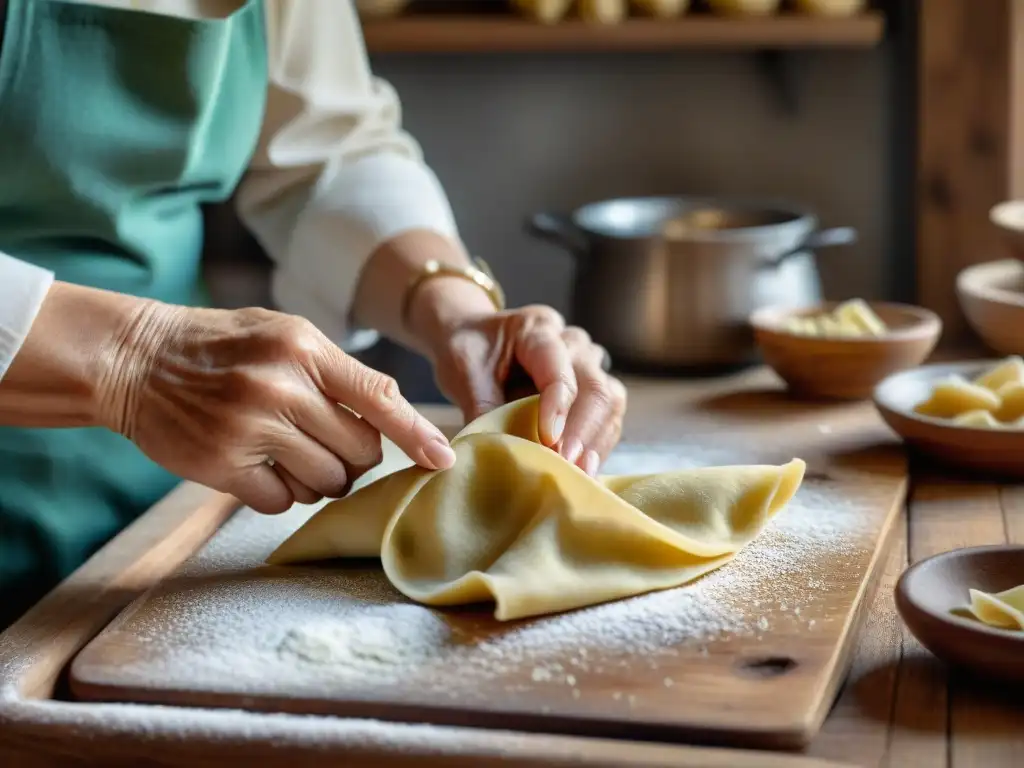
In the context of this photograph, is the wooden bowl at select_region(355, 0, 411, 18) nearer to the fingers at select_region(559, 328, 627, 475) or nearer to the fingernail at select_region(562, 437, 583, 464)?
the fingers at select_region(559, 328, 627, 475)

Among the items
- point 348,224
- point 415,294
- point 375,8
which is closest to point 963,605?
point 415,294

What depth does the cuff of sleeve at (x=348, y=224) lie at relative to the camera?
155 centimetres

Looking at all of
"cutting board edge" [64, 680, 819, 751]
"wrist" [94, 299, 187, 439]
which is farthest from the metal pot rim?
"cutting board edge" [64, 680, 819, 751]

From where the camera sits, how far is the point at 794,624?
3.12ft

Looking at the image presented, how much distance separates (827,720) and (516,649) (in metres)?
0.22

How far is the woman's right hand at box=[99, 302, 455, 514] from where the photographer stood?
3.37 feet

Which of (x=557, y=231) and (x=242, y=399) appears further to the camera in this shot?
(x=557, y=231)

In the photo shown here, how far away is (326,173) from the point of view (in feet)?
5.25

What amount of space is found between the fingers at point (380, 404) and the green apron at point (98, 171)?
42 cm

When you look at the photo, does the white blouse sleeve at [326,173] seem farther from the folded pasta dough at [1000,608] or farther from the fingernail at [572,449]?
the folded pasta dough at [1000,608]

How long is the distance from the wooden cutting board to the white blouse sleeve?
20.3 inches

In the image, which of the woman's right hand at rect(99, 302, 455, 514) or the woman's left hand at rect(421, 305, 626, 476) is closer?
the woman's right hand at rect(99, 302, 455, 514)

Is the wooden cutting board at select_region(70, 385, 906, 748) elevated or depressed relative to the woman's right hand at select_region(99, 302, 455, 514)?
depressed

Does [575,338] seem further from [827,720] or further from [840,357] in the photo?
[827,720]
